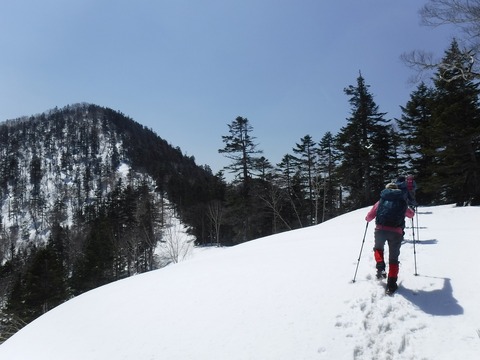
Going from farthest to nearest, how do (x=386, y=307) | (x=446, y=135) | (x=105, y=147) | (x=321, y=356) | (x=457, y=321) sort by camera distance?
1. (x=105, y=147)
2. (x=446, y=135)
3. (x=386, y=307)
4. (x=457, y=321)
5. (x=321, y=356)

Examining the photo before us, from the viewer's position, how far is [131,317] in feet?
22.0

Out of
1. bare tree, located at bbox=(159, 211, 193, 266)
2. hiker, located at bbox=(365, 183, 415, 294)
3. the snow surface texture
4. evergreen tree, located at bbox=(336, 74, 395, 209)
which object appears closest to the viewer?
the snow surface texture

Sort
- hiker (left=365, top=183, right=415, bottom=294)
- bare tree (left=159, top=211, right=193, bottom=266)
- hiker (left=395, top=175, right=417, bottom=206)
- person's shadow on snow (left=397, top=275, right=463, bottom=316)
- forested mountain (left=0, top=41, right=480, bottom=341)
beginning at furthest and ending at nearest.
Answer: bare tree (left=159, top=211, right=193, bottom=266), forested mountain (left=0, top=41, right=480, bottom=341), hiker (left=395, top=175, right=417, bottom=206), hiker (left=365, top=183, right=415, bottom=294), person's shadow on snow (left=397, top=275, right=463, bottom=316)

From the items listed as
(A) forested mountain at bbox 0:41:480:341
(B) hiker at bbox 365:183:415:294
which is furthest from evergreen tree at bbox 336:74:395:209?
(B) hiker at bbox 365:183:415:294

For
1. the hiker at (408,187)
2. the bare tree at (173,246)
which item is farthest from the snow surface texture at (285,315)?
the bare tree at (173,246)

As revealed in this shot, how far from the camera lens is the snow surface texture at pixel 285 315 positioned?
503cm

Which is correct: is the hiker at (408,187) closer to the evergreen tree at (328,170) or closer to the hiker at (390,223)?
the hiker at (390,223)

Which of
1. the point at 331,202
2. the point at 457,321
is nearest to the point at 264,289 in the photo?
the point at 457,321

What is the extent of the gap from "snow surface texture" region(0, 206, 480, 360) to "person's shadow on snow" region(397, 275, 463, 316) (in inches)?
0.6

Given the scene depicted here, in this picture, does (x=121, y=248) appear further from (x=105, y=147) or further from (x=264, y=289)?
(x=105, y=147)

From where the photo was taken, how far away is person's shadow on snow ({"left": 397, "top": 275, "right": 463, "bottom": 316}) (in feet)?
18.3

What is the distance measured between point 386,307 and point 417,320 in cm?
51

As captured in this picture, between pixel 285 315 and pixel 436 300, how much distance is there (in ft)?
8.99

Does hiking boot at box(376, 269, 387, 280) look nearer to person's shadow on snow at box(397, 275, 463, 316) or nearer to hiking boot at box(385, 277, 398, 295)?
person's shadow on snow at box(397, 275, 463, 316)
